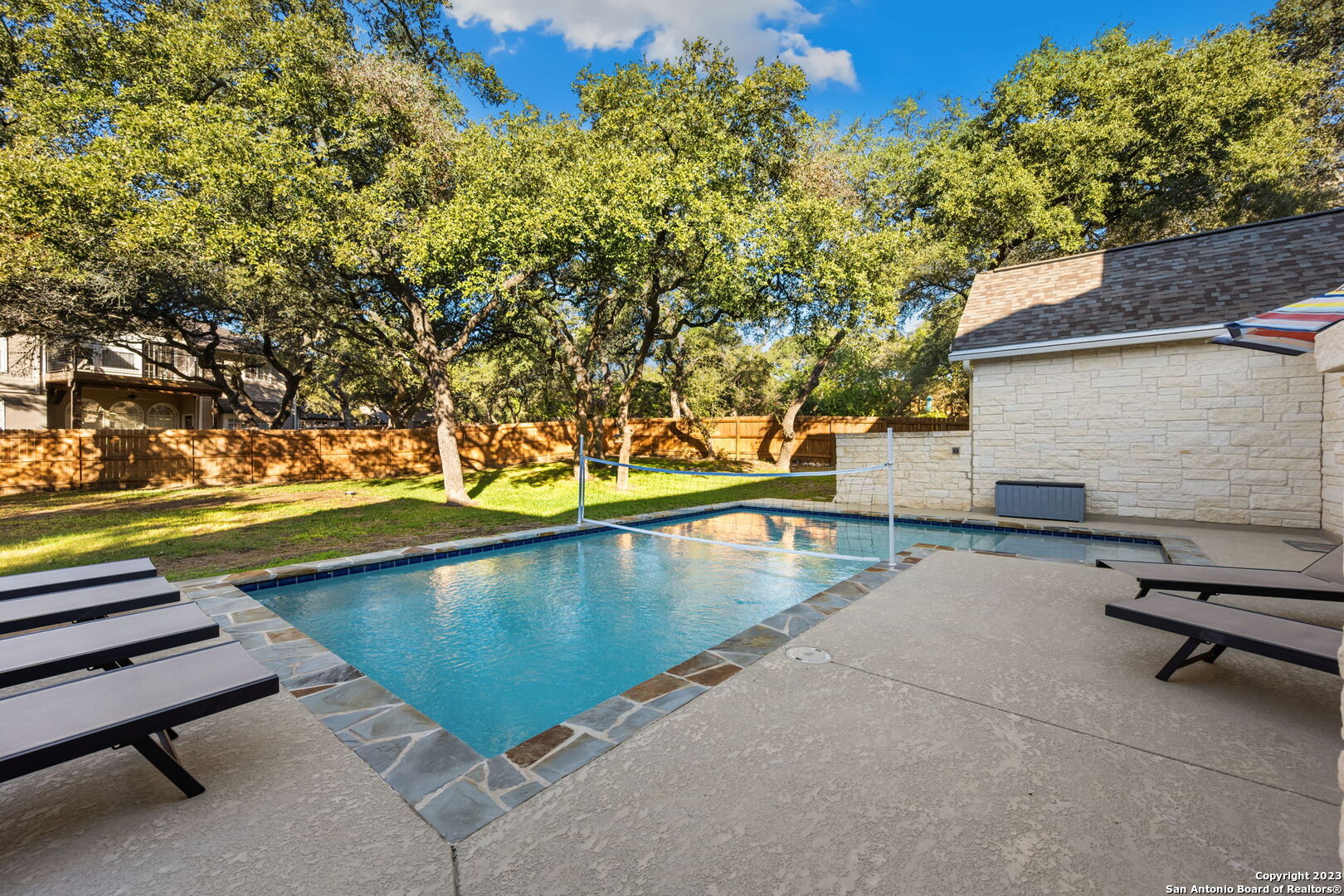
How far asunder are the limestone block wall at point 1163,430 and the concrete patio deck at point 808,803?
23.7ft

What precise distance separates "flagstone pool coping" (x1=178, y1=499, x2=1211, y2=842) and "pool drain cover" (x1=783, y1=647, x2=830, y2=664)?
16 centimetres

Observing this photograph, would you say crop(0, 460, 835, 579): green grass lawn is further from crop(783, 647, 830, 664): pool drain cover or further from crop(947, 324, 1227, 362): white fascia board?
crop(783, 647, 830, 664): pool drain cover

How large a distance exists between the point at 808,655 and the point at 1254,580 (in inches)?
130

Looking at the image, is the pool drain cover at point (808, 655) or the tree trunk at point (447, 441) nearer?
the pool drain cover at point (808, 655)

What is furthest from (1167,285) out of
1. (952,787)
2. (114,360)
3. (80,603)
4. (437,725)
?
(114,360)

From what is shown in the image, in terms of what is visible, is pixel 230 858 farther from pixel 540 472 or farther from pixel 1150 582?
pixel 540 472

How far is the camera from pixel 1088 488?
9.35 metres

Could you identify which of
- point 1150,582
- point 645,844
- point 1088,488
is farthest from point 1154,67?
point 645,844

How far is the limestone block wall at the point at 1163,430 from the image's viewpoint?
7938mm

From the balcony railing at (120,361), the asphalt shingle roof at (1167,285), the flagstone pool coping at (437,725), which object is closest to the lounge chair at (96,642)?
the flagstone pool coping at (437,725)

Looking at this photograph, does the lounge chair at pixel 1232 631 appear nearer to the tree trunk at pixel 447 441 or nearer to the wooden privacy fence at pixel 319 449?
the tree trunk at pixel 447 441

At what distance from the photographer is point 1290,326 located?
2.96 metres

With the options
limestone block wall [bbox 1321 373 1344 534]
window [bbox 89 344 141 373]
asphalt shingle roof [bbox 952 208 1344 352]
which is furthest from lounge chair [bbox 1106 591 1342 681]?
window [bbox 89 344 141 373]

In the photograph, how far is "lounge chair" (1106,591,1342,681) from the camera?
2.51 meters
